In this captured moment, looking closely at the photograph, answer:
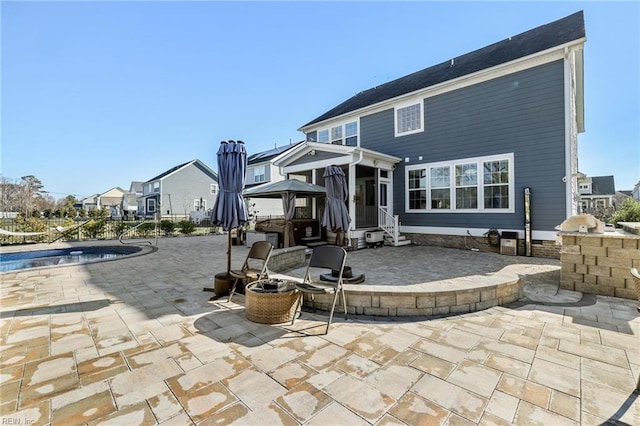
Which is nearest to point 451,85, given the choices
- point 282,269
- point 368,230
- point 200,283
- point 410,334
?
point 368,230

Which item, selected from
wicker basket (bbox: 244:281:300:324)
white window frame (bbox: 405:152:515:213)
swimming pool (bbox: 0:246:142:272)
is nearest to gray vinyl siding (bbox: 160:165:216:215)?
swimming pool (bbox: 0:246:142:272)

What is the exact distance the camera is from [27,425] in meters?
1.89

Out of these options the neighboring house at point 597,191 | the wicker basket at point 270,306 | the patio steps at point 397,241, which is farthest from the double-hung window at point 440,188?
the neighboring house at point 597,191

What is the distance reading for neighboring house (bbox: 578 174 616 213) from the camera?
106ft

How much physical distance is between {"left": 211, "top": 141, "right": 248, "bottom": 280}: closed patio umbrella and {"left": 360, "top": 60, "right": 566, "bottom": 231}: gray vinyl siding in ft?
27.7

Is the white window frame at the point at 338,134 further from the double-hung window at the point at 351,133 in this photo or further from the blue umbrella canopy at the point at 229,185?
the blue umbrella canopy at the point at 229,185

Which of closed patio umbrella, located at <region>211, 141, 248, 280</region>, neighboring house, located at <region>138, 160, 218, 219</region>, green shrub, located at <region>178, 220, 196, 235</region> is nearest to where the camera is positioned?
closed patio umbrella, located at <region>211, 141, 248, 280</region>

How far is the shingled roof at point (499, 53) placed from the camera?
8711 mm

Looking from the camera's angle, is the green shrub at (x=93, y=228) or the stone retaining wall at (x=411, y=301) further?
the green shrub at (x=93, y=228)

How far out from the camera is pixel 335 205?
6.05m

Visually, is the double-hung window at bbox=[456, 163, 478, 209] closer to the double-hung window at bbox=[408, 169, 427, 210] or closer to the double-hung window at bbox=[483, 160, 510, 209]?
the double-hung window at bbox=[483, 160, 510, 209]

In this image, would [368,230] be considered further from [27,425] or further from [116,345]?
[27,425]

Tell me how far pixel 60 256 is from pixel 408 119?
552 inches

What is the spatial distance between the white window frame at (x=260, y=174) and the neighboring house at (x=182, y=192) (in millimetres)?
6878
